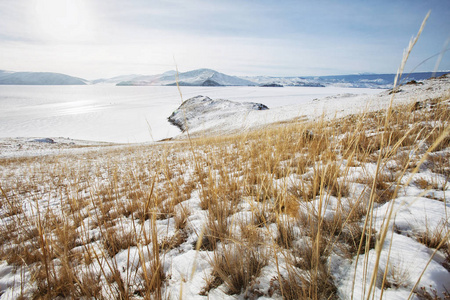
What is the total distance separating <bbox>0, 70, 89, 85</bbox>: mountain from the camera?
17288 cm

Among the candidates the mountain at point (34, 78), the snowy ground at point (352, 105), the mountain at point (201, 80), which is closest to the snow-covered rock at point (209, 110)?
the snowy ground at point (352, 105)

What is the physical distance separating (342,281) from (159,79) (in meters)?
218

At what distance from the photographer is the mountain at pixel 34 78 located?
172875 mm

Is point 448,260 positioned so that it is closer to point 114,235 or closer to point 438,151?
point 438,151

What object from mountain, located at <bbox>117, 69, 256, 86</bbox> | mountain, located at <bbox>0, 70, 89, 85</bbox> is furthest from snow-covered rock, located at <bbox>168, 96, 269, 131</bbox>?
mountain, located at <bbox>0, 70, 89, 85</bbox>

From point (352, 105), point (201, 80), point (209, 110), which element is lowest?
point (209, 110)

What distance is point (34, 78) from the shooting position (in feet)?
580

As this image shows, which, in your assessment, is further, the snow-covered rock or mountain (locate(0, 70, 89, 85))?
mountain (locate(0, 70, 89, 85))

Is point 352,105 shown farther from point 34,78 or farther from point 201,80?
point 34,78

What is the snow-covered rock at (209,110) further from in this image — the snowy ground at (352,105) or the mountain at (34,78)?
the mountain at (34,78)

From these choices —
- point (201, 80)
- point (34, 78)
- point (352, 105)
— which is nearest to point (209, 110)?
point (352, 105)

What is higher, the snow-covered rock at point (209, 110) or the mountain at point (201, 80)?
the mountain at point (201, 80)

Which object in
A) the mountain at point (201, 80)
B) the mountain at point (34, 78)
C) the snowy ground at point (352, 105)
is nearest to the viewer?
the snowy ground at point (352, 105)

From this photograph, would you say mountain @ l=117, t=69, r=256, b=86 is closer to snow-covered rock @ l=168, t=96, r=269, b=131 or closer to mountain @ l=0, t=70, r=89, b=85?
mountain @ l=0, t=70, r=89, b=85
